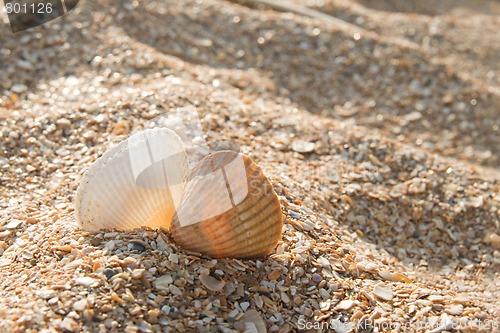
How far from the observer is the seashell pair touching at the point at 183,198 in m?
1.69

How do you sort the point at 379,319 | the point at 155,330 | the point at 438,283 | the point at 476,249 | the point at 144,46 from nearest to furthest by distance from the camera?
the point at 155,330, the point at 379,319, the point at 438,283, the point at 476,249, the point at 144,46

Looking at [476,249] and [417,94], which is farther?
[417,94]

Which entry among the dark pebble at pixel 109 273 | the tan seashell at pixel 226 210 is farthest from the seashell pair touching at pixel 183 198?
the dark pebble at pixel 109 273

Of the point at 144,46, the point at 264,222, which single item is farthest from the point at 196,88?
the point at 264,222

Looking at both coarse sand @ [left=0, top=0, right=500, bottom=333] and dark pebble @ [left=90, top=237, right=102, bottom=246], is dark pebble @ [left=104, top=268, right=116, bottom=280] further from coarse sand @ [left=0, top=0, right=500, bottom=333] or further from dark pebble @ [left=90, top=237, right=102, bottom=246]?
dark pebble @ [left=90, top=237, right=102, bottom=246]

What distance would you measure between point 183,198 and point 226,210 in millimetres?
141

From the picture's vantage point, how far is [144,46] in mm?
3439

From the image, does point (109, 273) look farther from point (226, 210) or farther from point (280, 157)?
point (280, 157)

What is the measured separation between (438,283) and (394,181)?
55 cm

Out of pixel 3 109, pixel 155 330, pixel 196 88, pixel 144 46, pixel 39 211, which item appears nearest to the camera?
pixel 155 330

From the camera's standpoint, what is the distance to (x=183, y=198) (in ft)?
5.68

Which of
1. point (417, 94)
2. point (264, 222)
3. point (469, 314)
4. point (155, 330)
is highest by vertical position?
point (264, 222)

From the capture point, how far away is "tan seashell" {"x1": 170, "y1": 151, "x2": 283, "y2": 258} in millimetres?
1684

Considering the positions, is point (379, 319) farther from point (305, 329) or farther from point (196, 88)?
point (196, 88)
